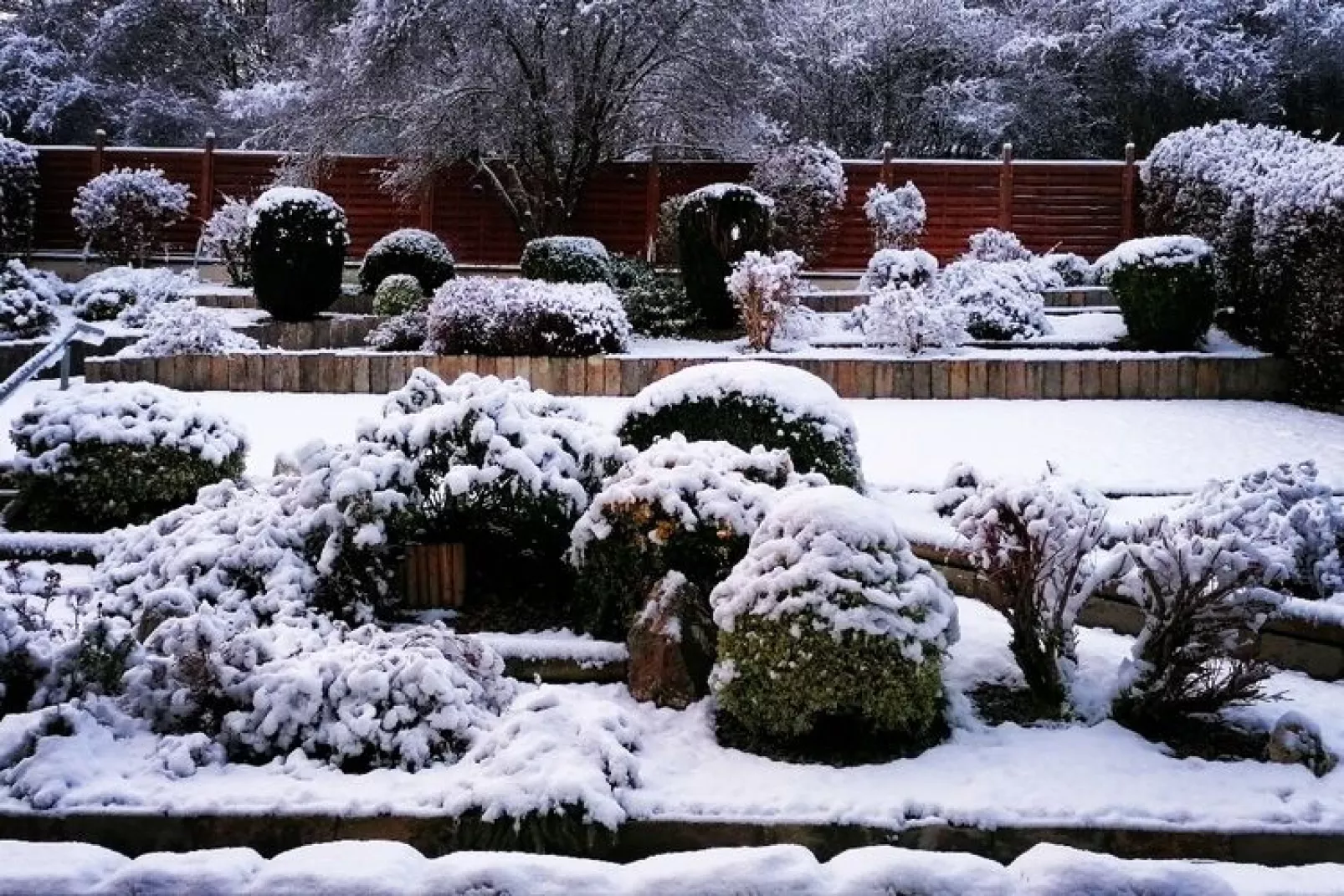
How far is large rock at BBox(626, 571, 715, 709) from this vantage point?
4316 millimetres

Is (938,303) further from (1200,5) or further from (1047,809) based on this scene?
(1200,5)

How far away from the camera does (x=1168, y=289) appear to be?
10766mm

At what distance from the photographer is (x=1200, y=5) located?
867 inches

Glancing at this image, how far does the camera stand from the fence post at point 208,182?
19188mm

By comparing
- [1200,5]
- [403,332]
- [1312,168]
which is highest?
[1200,5]

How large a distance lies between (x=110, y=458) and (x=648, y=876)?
4476 millimetres

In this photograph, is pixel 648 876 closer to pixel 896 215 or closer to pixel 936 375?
pixel 936 375

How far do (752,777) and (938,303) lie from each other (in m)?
8.54

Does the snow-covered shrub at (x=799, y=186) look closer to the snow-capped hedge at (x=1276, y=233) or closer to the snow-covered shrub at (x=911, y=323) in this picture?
the snow-capped hedge at (x=1276, y=233)

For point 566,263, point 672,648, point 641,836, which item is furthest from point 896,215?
point 641,836

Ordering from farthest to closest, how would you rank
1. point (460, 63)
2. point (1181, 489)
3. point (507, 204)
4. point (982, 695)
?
point (507, 204)
point (460, 63)
point (1181, 489)
point (982, 695)

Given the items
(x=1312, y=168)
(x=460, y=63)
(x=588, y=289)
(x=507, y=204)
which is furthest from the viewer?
(x=507, y=204)

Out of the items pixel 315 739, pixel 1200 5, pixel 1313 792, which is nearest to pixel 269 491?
pixel 315 739

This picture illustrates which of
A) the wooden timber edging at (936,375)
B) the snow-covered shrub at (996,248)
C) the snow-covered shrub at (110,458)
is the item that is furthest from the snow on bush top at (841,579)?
the snow-covered shrub at (996,248)
